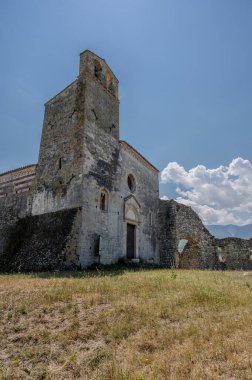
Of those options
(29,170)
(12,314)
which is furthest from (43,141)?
(12,314)

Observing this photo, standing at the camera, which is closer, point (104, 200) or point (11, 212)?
point (104, 200)

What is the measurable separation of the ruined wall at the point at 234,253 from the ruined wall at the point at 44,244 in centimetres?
1351

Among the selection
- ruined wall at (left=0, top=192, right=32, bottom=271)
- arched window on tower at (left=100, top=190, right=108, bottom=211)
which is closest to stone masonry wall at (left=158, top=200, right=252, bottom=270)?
arched window on tower at (left=100, top=190, right=108, bottom=211)

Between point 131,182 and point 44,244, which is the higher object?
point 131,182

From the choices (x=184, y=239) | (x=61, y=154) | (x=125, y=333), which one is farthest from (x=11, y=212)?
(x=125, y=333)

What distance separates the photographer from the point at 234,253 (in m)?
21.4

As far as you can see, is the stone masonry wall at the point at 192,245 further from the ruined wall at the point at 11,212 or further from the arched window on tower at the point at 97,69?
the arched window on tower at the point at 97,69

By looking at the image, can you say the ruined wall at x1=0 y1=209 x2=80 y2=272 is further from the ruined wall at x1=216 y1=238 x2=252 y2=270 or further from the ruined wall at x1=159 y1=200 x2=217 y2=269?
the ruined wall at x1=216 y1=238 x2=252 y2=270

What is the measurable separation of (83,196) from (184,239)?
11.3 meters

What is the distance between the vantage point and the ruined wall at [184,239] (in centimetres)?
2055

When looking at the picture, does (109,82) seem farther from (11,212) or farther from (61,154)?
(11,212)

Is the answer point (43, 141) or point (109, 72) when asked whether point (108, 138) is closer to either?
point (43, 141)

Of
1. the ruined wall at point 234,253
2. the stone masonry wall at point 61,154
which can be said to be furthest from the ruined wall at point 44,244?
the ruined wall at point 234,253

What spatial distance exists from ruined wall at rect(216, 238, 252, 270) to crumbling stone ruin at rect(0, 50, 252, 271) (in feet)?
1.72
